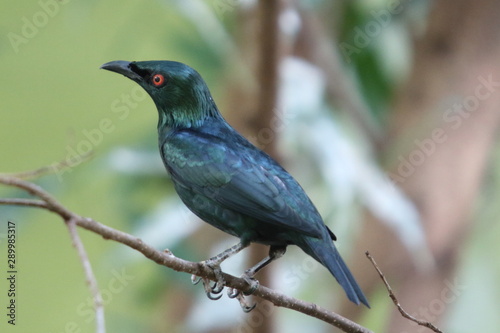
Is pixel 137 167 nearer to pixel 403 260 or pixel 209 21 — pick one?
pixel 209 21

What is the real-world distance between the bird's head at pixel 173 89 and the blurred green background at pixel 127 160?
2.09 ft

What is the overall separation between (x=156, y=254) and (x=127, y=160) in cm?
255

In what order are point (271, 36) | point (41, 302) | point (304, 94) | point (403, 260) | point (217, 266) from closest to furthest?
point (217, 266) → point (271, 36) → point (304, 94) → point (403, 260) → point (41, 302)

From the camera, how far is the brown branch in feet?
4.54

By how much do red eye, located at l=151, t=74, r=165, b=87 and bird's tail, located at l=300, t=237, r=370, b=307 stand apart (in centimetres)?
81

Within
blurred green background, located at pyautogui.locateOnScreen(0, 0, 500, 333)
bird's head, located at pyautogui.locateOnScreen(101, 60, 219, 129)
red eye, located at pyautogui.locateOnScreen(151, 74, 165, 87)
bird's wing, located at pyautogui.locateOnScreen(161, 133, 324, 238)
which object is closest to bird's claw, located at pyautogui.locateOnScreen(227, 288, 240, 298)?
bird's wing, located at pyautogui.locateOnScreen(161, 133, 324, 238)

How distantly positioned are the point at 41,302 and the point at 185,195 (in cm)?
479

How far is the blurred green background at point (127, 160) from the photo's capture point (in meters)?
4.37

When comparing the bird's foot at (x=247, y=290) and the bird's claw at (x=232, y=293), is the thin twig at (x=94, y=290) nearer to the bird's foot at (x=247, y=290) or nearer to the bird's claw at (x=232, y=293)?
the bird's foot at (x=247, y=290)

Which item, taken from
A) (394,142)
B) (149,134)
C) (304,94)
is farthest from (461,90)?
(149,134)

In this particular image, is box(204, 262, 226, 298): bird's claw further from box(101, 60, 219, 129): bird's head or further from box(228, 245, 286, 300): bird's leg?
box(101, 60, 219, 129): bird's head

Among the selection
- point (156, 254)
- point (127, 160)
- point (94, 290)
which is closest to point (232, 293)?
point (156, 254)

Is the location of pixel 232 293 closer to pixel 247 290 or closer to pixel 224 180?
pixel 247 290

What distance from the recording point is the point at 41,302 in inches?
271
